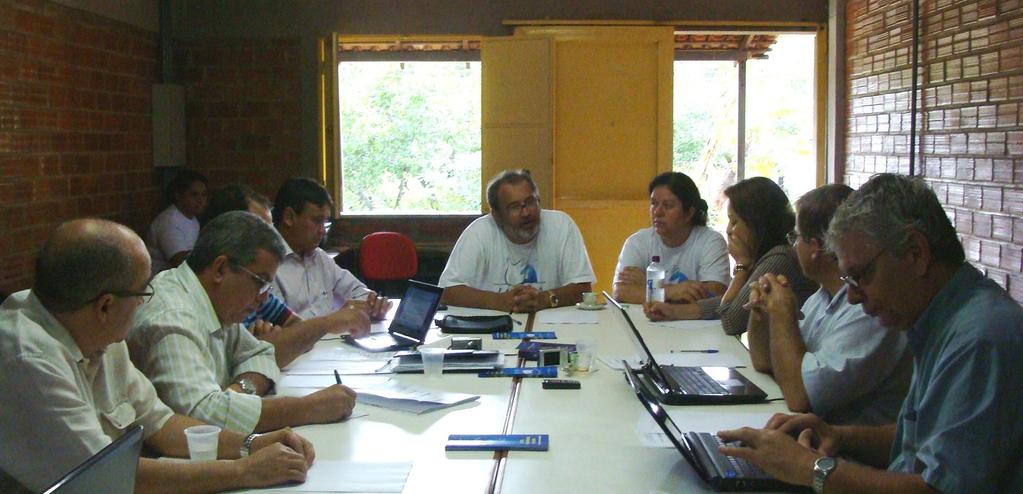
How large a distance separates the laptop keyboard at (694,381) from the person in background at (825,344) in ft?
0.60

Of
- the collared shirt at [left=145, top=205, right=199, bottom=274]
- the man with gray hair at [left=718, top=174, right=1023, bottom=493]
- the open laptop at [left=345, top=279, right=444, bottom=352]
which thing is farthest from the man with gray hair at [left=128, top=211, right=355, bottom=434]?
the collared shirt at [left=145, top=205, right=199, bottom=274]

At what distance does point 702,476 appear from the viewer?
1.90 meters

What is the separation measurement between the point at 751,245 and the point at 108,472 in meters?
2.94

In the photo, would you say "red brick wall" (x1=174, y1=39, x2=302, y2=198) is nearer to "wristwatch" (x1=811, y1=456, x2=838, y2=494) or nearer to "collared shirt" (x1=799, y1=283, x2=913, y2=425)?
"collared shirt" (x1=799, y1=283, x2=913, y2=425)

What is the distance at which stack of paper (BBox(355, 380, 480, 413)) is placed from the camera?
252 cm

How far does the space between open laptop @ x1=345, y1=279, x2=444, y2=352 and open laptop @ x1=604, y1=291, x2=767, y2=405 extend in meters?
0.86

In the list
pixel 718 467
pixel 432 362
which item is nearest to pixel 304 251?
pixel 432 362

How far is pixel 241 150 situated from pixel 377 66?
119 cm

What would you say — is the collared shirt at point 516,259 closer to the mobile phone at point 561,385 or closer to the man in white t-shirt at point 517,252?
the man in white t-shirt at point 517,252

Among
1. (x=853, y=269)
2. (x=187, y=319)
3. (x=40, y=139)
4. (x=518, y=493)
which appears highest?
(x=40, y=139)

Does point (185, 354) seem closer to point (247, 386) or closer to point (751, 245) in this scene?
point (247, 386)

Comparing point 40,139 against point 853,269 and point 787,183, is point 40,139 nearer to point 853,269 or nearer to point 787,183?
point 853,269

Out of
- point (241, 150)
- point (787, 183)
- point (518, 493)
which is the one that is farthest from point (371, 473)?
point (787, 183)

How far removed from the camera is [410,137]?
23.9 feet
